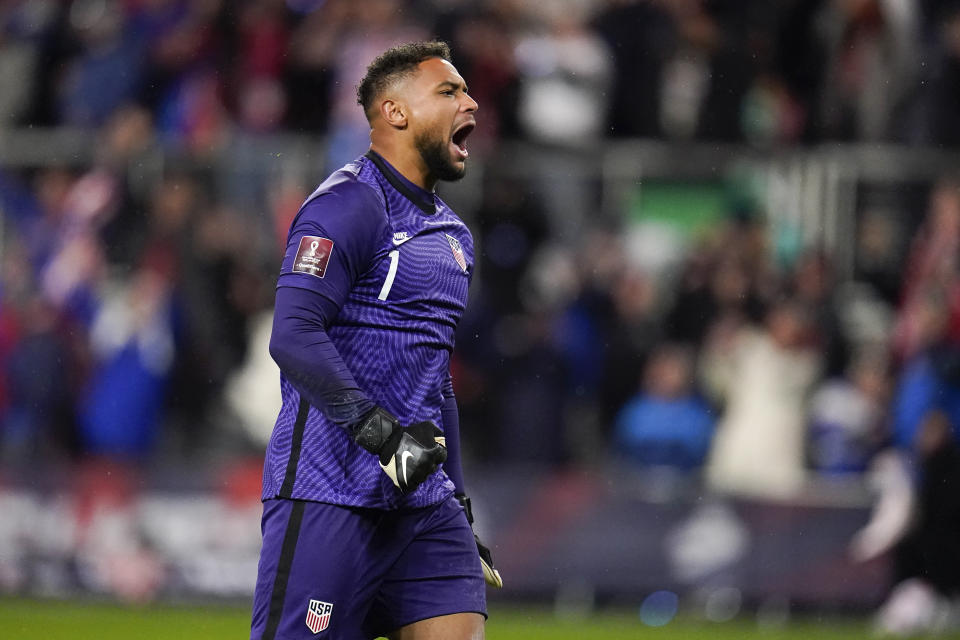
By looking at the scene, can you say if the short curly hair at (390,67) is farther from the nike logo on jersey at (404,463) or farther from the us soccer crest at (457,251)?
the nike logo on jersey at (404,463)

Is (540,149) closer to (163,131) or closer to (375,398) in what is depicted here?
(163,131)

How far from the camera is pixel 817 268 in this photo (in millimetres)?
11969

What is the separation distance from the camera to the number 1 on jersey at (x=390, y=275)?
490 cm

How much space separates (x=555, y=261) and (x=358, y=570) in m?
7.67

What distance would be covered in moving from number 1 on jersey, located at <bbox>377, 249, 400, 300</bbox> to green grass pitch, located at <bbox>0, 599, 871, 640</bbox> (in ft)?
18.6

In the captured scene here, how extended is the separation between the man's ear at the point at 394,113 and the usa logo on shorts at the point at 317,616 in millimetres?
1558

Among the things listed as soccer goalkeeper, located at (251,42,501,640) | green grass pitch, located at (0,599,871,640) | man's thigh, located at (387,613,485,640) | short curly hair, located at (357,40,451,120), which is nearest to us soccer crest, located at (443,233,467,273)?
soccer goalkeeper, located at (251,42,501,640)

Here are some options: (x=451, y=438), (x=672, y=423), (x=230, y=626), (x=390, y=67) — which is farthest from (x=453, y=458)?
(x=672, y=423)

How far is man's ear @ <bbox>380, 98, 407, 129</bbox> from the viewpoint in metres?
5.16

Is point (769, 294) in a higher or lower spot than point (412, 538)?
higher

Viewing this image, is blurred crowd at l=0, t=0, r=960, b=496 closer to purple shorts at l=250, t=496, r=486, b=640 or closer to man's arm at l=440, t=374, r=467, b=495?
man's arm at l=440, t=374, r=467, b=495

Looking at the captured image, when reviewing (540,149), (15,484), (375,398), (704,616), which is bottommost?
(704,616)

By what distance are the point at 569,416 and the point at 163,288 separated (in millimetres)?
3353

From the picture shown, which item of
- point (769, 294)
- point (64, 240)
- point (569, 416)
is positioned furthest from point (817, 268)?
point (64, 240)
